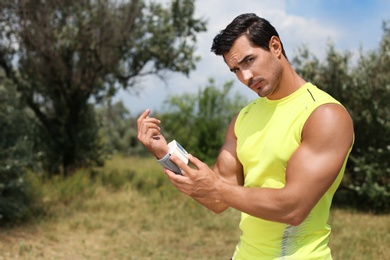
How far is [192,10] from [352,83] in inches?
196

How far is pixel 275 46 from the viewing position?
6.96ft

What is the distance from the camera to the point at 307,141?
1896mm

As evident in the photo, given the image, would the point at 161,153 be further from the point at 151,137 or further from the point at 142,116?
the point at 142,116

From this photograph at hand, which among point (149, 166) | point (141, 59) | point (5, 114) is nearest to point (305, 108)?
point (5, 114)

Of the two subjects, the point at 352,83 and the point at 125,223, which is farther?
the point at 352,83

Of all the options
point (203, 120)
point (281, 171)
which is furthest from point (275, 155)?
point (203, 120)

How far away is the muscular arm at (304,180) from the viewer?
1820 millimetres

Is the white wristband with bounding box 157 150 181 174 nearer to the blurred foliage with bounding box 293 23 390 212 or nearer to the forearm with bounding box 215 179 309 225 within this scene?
the forearm with bounding box 215 179 309 225

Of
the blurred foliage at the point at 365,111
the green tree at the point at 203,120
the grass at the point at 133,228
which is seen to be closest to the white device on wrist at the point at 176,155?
the grass at the point at 133,228

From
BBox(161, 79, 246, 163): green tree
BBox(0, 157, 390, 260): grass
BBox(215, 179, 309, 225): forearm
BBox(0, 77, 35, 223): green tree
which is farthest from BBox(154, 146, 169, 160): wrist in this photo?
BBox(161, 79, 246, 163): green tree

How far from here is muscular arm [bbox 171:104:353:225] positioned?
182cm

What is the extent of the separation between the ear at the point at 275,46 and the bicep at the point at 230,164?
433mm

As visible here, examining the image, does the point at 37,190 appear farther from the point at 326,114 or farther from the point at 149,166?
the point at 326,114

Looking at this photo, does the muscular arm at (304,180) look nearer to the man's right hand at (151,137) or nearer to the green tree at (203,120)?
the man's right hand at (151,137)
